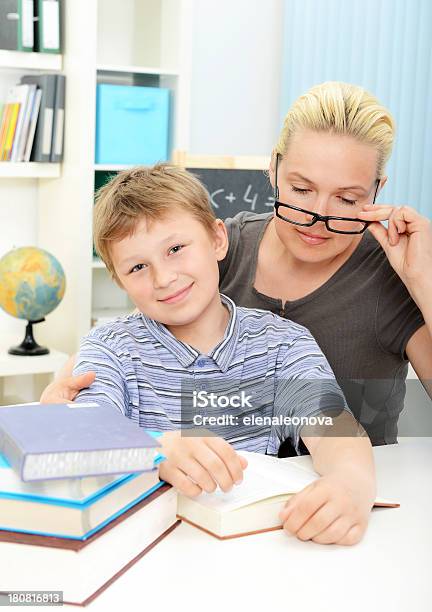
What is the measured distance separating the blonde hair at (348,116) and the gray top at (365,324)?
197 millimetres

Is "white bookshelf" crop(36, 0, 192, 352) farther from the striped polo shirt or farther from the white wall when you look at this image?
the striped polo shirt

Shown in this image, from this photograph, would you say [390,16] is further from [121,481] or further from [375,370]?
[121,481]

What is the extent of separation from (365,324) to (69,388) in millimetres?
641

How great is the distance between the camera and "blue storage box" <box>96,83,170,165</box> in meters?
3.14

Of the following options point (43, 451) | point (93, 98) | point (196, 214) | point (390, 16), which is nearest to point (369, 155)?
point (196, 214)

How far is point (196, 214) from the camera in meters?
1.33

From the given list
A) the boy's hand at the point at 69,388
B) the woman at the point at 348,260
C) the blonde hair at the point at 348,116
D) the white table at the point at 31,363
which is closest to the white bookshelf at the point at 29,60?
the white table at the point at 31,363

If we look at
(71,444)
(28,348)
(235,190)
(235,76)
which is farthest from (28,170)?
(71,444)

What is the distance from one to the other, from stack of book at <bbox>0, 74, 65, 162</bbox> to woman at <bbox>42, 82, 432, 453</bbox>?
1.64m

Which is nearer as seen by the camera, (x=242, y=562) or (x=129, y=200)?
(x=242, y=562)

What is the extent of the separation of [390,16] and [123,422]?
2.97 metres

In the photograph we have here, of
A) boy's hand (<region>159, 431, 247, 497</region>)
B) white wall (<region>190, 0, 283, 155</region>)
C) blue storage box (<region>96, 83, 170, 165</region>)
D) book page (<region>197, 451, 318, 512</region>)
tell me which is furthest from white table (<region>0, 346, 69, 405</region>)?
boy's hand (<region>159, 431, 247, 497</region>)

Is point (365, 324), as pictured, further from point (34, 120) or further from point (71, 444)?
point (34, 120)

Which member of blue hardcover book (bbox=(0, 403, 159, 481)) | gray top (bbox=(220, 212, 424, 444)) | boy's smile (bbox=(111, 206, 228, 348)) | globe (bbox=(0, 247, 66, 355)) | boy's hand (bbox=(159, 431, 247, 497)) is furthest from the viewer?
globe (bbox=(0, 247, 66, 355))
